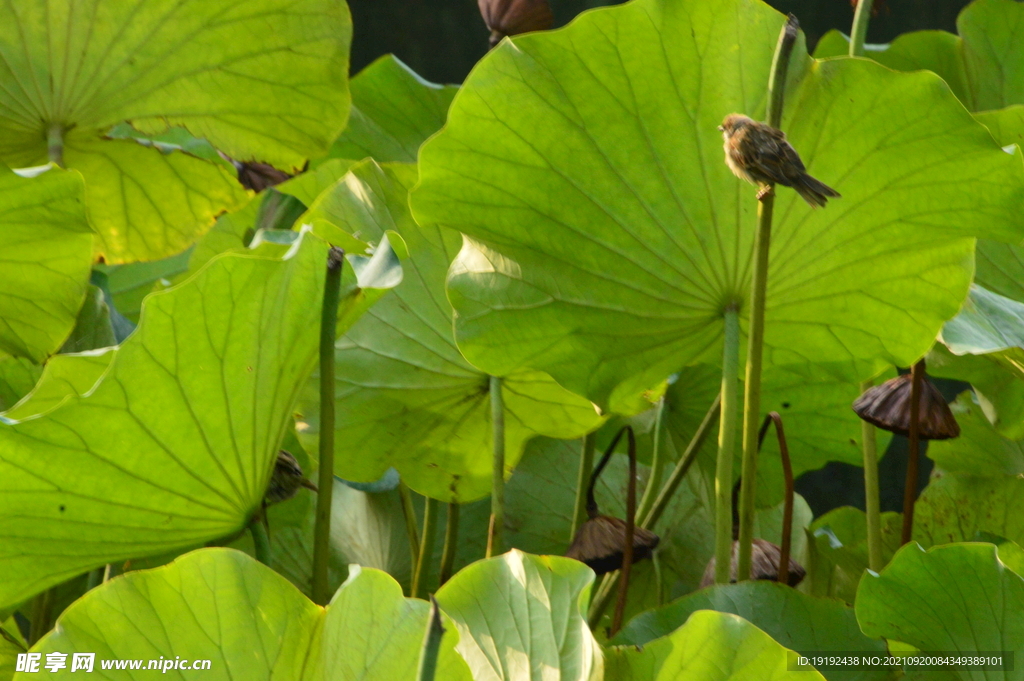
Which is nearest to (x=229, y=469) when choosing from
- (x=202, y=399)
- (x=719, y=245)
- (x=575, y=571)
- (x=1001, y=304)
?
(x=202, y=399)

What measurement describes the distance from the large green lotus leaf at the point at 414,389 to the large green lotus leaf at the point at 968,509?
246mm

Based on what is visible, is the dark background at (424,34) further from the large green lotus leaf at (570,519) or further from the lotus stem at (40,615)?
the lotus stem at (40,615)

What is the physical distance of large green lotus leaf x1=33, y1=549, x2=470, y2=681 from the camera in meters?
0.34

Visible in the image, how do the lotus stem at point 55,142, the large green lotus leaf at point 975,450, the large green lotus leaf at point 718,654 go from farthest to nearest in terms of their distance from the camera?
the large green lotus leaf at point 975,450 < the lotus stem at point 55,142 < the large green lotus leaf at point 718,654

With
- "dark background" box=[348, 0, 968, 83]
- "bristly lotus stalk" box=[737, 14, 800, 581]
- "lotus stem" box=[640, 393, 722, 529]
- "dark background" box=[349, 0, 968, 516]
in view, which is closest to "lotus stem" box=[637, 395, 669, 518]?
"lotus stem" box=[640, 393, 722, 529]

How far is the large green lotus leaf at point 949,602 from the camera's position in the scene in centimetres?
39

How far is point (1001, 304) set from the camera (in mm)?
482

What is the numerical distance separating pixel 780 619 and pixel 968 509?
252 mm

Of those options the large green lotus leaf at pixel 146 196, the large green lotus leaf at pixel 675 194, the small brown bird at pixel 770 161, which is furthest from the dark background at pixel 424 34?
the small brown bird at pixel 770 161

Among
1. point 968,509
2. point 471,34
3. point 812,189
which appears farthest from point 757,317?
point 471,34

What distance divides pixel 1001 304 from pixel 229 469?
39 cm

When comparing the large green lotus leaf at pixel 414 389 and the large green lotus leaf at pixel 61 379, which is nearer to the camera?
the large green lotus leaf at pixel 61 379

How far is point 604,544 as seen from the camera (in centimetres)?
47

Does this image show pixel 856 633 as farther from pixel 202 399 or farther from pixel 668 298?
pixel 202 399
